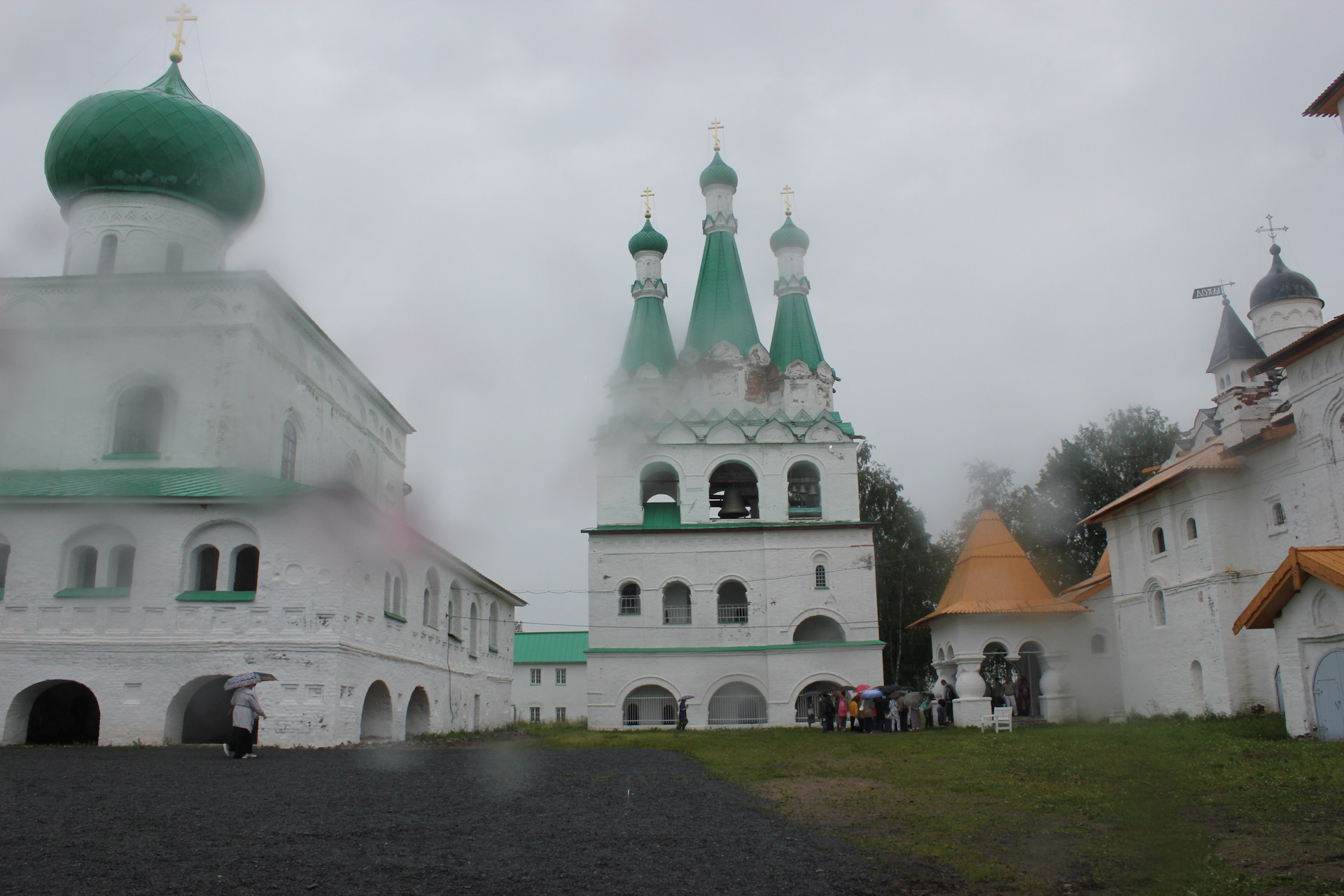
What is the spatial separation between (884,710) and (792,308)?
15.6m

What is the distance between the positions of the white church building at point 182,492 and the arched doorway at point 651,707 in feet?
23.6

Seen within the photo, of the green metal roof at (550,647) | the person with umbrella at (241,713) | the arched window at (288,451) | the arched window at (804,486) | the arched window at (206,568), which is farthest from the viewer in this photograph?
the green metal roof at (550,647)

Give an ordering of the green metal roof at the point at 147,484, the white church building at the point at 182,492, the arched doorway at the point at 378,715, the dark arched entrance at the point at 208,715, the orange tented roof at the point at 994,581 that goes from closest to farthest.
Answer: the white church building at the point at 182,492 → the green metal roof at the point at 147,484 → the dark arched entrance at the point at 208,715 → the arched doorway at the point at 378,715 → the orange tented roof at the point at 994,581

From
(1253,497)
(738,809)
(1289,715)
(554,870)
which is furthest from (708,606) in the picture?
(554,870)

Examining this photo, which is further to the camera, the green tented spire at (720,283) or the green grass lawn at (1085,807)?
the green tented spire at (720,283)

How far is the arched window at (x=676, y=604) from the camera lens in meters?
30.8

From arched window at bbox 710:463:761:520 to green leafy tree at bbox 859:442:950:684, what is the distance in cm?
777

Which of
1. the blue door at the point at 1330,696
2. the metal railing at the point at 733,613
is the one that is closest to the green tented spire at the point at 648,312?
the metal railing at the point at 733,613

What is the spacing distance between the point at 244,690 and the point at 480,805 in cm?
620

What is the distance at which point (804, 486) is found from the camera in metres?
32.7

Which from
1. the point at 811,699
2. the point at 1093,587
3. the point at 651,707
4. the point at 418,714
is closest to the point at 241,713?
the point at 418,714

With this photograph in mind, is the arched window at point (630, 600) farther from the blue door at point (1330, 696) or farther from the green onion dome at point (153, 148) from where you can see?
the blue door at point (1330, 696)

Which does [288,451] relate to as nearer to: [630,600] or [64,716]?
[64,716]

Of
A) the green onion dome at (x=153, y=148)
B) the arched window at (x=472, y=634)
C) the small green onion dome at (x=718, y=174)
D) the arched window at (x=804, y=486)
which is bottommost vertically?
A: the arched window at (x=472, y=634)
